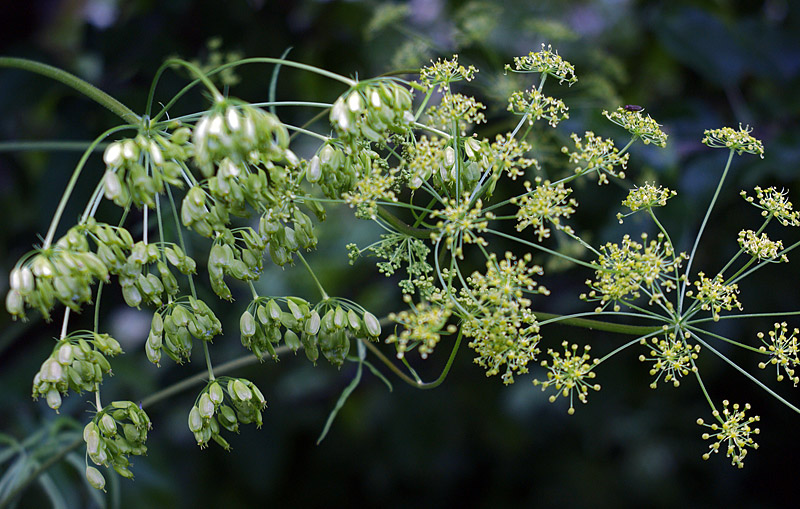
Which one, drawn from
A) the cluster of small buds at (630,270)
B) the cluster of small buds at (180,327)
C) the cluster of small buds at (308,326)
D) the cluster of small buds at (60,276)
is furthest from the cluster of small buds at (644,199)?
the cluster of small buds at (60,276)

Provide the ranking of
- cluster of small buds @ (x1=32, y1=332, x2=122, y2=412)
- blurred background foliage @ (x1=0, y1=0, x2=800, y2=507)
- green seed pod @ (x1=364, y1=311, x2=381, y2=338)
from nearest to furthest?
1. cluster of small buds @ (x1=32, y1=332, x2=122, y2=412)
2. green seed pod @ (x1=364, y1=311, x2=381, y2=338)
3. blurred background foliage @ (x1=0, y1=0, x2=800, y2=507)

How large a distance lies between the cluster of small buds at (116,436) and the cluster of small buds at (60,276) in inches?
8.5

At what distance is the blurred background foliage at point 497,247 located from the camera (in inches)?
77.9

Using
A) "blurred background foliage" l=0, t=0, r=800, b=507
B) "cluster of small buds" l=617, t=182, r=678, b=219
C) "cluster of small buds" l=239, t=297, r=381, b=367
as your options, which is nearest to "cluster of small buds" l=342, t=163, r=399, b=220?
"cluster of small buds" l=239, t=297, r=381, b=367

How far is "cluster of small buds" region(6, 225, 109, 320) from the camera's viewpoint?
2.84 feet

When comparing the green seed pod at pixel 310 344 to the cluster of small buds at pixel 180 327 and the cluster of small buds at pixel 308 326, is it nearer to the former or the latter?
the cluster of small buds at pixel 308 326

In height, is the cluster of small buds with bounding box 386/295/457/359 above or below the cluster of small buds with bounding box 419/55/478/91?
below

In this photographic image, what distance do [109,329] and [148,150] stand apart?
174 centimetres

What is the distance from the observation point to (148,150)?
0.90m

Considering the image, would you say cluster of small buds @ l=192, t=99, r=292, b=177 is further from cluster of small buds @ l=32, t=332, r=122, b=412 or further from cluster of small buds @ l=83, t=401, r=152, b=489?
cluster of small buds @ l=83, t=401, r=152, b=489

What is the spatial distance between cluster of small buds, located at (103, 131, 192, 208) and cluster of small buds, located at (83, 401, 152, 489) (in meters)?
0.33

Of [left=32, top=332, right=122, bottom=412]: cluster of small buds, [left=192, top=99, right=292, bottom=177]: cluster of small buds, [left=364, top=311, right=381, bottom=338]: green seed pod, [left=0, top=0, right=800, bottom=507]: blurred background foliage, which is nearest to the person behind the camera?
[left=192, top=99, right=292, bottom=177]: cluster of small buds

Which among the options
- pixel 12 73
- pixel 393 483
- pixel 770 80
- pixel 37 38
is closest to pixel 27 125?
pixel 37 38

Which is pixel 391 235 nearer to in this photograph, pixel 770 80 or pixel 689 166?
pixel 689 166
